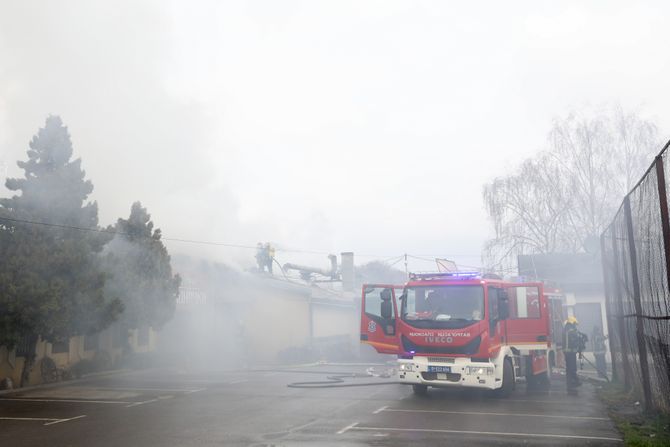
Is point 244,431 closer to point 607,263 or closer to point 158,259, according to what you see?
point 607,263

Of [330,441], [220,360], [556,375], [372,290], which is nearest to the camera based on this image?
[330,441]

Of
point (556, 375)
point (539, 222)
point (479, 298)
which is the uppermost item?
point (539, 222)

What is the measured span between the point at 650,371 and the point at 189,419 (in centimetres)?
754

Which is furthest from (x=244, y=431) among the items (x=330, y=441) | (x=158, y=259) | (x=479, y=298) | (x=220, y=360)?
(x=220, y=360)

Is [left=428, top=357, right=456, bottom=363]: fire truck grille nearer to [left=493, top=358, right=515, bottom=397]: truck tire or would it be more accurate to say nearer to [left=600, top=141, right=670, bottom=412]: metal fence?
[left=493, top=358, right=515, bottom=397]: truck tire

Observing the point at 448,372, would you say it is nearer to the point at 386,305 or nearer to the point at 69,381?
the point at 386,305

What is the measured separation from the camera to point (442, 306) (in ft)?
40.8

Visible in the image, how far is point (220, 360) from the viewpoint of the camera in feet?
83.3

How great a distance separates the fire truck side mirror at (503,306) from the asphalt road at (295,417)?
69.6 inches

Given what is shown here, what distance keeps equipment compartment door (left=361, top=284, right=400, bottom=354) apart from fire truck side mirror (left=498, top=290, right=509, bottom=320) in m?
2.21

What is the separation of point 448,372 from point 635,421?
3658 mm

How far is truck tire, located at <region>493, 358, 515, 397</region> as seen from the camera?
40.9 feet

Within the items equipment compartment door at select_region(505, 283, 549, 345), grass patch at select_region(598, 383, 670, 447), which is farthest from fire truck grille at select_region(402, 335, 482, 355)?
grass patch at select_region(598, 383, 670, 447)

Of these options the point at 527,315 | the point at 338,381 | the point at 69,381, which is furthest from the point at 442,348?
the point at 69,381
